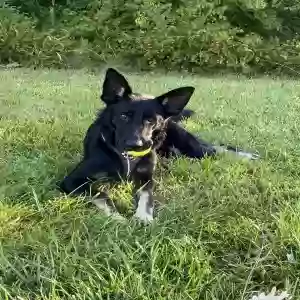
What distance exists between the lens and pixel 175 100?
3.43 m

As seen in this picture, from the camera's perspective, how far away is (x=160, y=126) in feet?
11.5

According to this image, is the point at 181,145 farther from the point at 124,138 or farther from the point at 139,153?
the point at 124,138

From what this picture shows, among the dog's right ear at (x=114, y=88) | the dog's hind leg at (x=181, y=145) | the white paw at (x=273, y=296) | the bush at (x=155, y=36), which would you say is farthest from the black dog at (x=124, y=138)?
the bush at (x=155, y=36)

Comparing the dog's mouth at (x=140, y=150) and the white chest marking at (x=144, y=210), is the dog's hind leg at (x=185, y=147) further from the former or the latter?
the white chest marking at (x=144, y=210)

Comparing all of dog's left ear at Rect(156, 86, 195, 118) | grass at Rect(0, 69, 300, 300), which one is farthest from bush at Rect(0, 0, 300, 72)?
dog's left ear at Rect(156, 86, 195, 118)

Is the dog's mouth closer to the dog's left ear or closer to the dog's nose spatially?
the dog's nose

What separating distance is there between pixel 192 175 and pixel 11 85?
4563mm

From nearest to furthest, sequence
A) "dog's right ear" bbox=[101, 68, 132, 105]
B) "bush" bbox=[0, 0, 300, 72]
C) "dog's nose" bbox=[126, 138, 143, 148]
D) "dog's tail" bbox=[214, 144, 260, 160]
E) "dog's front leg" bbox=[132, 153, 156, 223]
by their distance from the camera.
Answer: "dog's front leg" bbox=[132, 153, 156, 223] < "dog's nose" bbox=[126, 138, 143, 148] < "dog's right ear" bbox=[101, 68, 132, 105] < "dog's tail" bbox=[214, 144, 260, 160] < "bush" bbox=[0, 0, 300, 72]

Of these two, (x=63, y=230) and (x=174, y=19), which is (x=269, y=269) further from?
(x=174, y=19)

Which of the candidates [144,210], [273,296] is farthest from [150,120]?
[273,296]

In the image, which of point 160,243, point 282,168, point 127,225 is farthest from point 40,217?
point 282,168

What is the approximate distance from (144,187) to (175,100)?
23.4 inches

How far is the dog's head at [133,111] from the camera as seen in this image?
128 inches

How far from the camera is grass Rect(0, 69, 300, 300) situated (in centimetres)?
229
